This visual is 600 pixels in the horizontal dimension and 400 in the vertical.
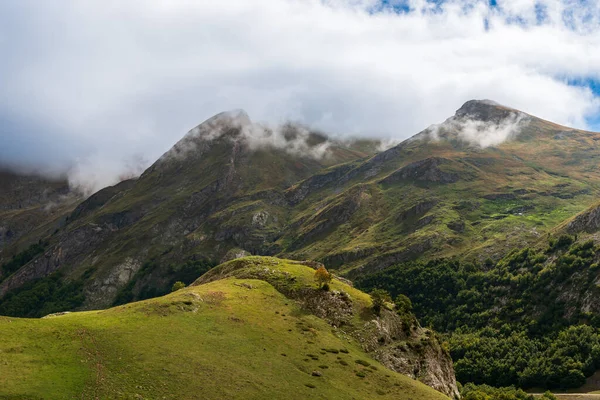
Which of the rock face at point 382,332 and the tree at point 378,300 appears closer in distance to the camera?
the rock face at point 382,332

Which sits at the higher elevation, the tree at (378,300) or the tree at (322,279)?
the tree at (322,279)

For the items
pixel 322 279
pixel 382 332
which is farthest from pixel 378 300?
pixel 322 279

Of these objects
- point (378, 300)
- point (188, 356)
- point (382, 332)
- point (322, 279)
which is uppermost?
point (188, 356)

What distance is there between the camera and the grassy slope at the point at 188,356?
58125 mm

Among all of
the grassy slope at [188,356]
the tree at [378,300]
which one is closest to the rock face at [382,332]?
the tree at [378,300]

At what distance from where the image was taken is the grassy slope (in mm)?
58125

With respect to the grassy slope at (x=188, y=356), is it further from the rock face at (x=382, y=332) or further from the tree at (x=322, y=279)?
the tree at (x=322, y=279)

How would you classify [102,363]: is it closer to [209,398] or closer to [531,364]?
[209,398]

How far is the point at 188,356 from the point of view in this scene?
70.8 m

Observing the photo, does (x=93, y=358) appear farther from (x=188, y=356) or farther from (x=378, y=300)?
(x=378, y=300)

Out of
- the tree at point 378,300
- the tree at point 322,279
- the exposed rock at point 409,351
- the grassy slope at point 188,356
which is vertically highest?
the grassy slope at point 188,356

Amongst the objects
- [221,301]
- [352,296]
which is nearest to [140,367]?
[221,301]

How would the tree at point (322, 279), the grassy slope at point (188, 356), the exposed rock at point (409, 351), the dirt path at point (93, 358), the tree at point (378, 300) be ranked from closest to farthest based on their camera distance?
the dirt path at point (93, 358)
the grassy slope at point (188, 356)
the exposed rock at point (409, 351)
the tree at point (378, 300)
the tree at point (322, 279)

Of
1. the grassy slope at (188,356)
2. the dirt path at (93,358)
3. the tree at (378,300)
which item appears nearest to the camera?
the dirt path at (93,358)
